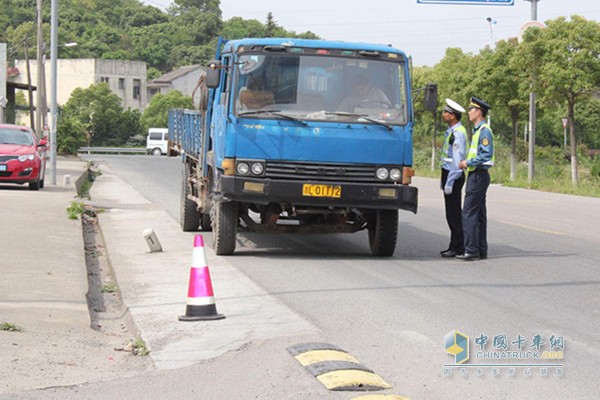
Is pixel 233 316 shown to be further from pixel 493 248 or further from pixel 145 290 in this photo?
pixel 493 248

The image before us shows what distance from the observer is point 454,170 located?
13.8 metres

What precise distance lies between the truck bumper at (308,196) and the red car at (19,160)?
14.2 metres

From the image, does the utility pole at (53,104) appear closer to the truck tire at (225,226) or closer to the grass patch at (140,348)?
the truck tire at (225,226)

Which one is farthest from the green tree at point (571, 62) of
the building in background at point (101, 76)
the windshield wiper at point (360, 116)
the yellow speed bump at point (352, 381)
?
the building in background at point (101, 76)

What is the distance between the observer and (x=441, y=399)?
651 cm

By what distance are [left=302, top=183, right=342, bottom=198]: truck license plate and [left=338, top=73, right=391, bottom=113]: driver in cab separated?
3.39 ft

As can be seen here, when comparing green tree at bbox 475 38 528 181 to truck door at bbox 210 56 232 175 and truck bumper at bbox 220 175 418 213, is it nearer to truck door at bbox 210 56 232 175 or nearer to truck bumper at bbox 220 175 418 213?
truck door at bbox 210 56 232 175

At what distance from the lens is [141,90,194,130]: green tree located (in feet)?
316

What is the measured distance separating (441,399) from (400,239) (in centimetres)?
1000

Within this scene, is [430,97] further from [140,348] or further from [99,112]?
[99,112]

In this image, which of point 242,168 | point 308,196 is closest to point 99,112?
point 242,168

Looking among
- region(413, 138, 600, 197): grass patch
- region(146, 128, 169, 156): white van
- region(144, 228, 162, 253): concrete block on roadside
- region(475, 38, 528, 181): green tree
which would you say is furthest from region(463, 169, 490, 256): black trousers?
region(146, 128, 169, 156): white van

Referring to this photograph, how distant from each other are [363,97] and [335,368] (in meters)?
6.58

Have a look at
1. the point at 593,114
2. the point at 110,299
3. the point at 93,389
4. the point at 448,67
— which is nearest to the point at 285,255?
the point at 110,299
